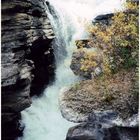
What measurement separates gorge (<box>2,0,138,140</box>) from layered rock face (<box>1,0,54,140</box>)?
0.11ft

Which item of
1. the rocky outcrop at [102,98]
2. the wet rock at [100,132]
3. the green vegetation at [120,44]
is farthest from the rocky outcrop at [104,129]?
the green vegetation at [120,44]

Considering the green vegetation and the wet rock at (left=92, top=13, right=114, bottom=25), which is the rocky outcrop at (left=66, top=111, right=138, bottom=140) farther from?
the wet rock at (left=92, top=13, right=114, bottom=25)

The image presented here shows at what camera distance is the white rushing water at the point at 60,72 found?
16.0 meters

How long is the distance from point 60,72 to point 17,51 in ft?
20.1

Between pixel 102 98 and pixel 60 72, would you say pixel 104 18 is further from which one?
pixel 102 98

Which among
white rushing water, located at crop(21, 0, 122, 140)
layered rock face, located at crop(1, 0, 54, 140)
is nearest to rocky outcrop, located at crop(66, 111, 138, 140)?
white rushing water, located at crop(21, 0, 122, 140)

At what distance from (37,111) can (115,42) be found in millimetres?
4106

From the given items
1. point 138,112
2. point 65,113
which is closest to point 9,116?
point 65,113

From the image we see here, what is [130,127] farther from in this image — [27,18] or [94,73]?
[27,18]

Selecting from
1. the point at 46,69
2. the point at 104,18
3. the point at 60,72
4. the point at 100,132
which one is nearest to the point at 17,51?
the point at 100,132

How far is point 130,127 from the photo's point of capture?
40.5 feet

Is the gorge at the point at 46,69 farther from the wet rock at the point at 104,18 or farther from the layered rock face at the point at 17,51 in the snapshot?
the wet rock at the point at 104,18

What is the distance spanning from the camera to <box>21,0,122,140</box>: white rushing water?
16.0 metres

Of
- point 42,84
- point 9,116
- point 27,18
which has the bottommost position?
point 42,84
